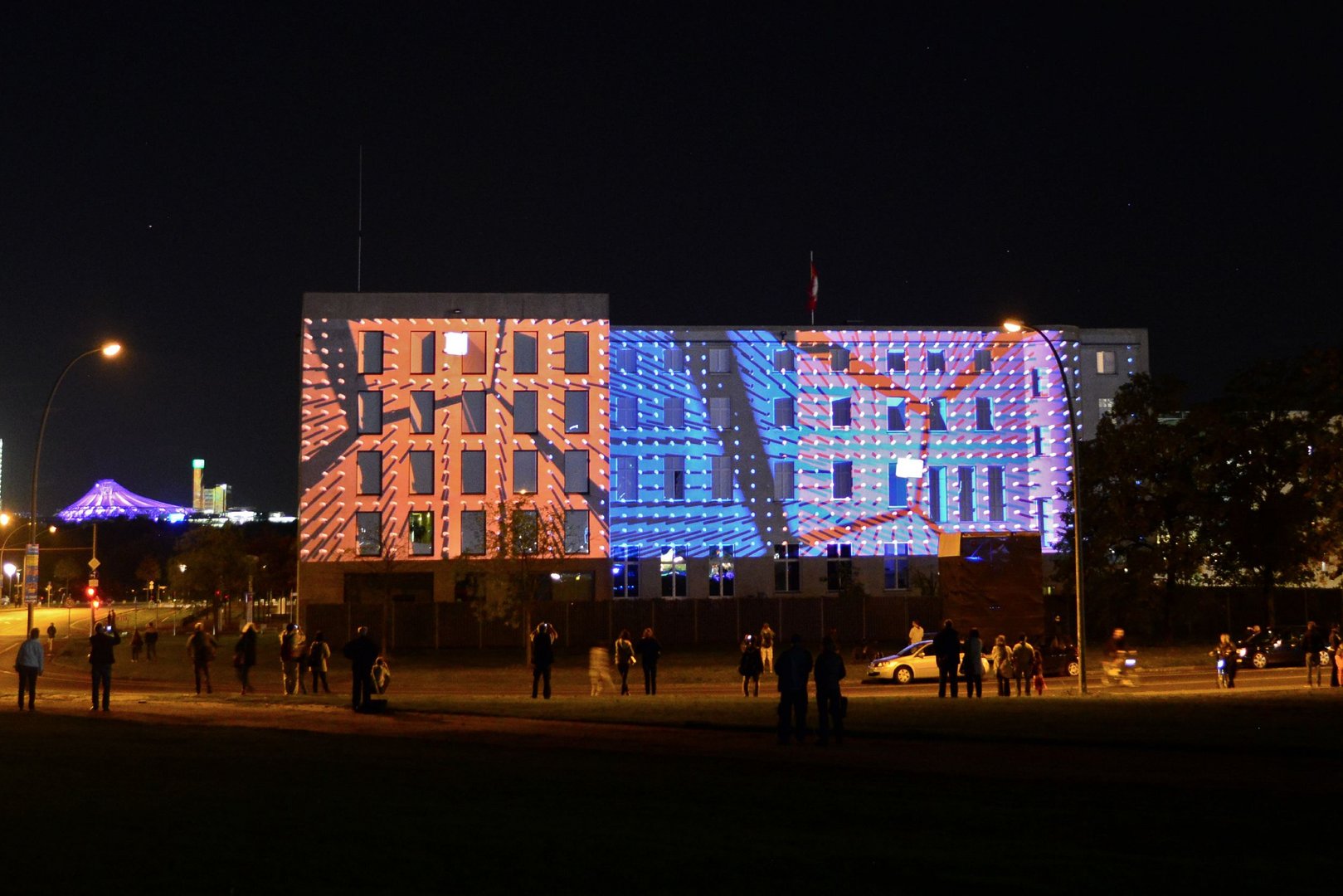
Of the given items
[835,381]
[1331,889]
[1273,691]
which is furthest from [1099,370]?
[1331,889]

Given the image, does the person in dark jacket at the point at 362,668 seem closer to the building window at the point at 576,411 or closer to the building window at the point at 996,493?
the building window at the point at 576,411

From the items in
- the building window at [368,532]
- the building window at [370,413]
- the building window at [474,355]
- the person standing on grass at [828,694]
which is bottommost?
the person standing on grass at [828,694]

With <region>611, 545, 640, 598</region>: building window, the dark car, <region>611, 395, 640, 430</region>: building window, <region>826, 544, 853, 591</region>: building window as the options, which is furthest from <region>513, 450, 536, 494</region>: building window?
the dark car

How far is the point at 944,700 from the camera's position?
29.4 metres

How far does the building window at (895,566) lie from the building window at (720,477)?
325 inches

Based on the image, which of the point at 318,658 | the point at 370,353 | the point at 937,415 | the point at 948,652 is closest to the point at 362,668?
the point at 318,658

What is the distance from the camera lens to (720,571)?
2680 inches

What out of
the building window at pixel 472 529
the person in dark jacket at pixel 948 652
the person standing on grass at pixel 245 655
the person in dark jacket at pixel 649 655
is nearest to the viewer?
the person in dark jacket at pixel 948 652

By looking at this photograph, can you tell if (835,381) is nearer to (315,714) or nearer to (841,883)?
(315,714)

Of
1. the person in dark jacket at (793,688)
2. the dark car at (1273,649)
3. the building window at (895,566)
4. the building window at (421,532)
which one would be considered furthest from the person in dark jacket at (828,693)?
the building window at (895,566)

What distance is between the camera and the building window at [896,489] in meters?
68.4

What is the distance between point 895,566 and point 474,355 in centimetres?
2308

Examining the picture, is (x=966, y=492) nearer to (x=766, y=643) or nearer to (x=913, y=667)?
(x=913, y=667)

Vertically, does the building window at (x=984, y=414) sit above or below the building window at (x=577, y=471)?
above
